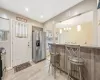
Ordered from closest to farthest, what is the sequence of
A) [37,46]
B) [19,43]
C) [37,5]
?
[37,5]
[19,43]
[37,46]


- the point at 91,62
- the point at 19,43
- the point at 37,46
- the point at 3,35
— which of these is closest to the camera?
the point at 91,62

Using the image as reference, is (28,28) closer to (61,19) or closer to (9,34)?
(9,34)

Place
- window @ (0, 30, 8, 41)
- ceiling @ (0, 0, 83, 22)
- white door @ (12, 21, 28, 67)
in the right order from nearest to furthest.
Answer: ceiling @ (0, 0, 83, 22)
window @ (0, 30, 8, 41)
white door @ (12, 21, 28, 67)

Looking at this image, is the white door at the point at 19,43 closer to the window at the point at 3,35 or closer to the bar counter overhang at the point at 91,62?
the window at the point at 3,35

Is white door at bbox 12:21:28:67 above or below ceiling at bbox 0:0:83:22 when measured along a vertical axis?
below

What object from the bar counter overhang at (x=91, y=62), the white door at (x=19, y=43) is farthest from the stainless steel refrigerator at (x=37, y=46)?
the bar counter overhang at (x=91, y=62)

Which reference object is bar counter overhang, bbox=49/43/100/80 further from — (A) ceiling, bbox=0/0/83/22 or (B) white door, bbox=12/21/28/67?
(B) white door, bbox=12/21/28/67

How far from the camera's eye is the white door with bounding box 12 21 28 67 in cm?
347

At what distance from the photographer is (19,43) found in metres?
3.71

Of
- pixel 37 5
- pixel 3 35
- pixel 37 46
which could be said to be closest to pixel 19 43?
pixel 3 35

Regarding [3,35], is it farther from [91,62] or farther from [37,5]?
[91,62]

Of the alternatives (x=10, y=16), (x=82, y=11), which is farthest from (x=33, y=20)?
(x=82, y=11)

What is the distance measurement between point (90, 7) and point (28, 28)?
10.5ft

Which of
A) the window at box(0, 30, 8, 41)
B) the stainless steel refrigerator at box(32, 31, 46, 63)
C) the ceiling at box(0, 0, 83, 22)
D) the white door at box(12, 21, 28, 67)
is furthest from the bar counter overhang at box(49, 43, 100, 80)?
the window at box(0, 30, 8, 41)
